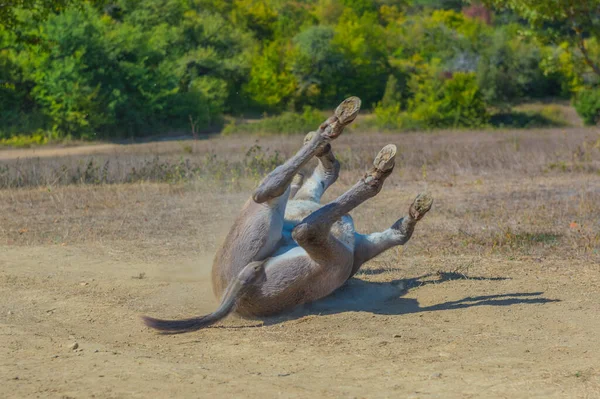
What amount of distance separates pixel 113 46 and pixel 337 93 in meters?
14.6

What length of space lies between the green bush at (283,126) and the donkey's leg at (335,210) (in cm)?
2842

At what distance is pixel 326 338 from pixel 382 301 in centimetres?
123

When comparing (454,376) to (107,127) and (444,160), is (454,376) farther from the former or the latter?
(107,127)

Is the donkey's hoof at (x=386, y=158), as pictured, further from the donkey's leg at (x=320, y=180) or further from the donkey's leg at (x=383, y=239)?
the donkey's leg at (x=320, y=180)

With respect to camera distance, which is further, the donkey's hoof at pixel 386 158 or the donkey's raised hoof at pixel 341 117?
the donkey's raised hoof at pixel 341 117

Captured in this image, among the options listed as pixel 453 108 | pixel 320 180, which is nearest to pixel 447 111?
pixel 453 108

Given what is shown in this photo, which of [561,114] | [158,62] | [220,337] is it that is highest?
[220,337]

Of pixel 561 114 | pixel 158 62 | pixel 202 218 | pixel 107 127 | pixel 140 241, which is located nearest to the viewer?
pixel 140 241

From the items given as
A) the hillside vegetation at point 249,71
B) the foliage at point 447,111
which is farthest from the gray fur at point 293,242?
the foliage at point 447,111

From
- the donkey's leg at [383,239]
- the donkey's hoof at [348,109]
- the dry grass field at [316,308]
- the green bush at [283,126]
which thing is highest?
the donkey's hoof at [348,109]

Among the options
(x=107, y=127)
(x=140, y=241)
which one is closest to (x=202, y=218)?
(x=140, y=241)

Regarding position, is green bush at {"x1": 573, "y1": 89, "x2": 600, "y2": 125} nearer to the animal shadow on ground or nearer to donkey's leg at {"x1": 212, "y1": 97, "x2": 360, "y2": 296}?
the animal shadow on ground

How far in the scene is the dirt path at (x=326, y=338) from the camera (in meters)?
4.73

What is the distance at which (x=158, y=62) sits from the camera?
39.1 m
